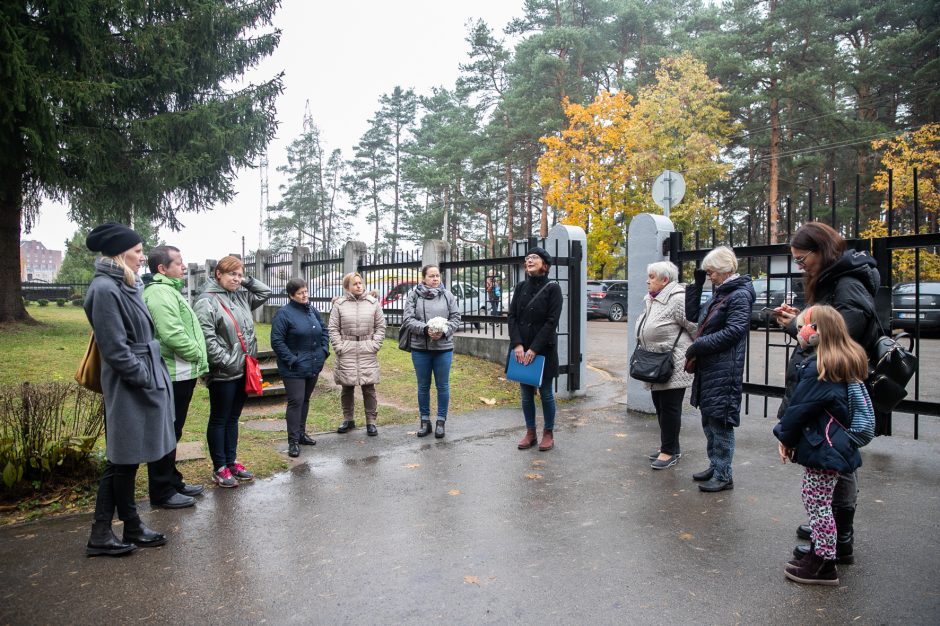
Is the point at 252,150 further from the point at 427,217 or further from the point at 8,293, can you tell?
the point at 427,217

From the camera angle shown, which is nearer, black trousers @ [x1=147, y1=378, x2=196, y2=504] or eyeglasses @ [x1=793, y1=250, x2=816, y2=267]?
eyeglasses @ [x1=793, y1=250, x2=816, y2=267]

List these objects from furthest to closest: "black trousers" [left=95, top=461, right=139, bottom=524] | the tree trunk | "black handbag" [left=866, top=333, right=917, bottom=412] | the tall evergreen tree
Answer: the tree trunk → the tall evergreen tree → "black trousers" [left=95, top=461, right=139, bottom=524] → "black handbag" [left=866, top=333, right=917, bottom=412]

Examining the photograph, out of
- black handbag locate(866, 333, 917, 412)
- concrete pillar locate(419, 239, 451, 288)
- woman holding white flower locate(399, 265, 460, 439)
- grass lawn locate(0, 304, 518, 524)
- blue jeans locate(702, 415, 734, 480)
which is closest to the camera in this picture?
black handbag locate(866, 333, 917, 412)

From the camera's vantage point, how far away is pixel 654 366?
5.32 meters

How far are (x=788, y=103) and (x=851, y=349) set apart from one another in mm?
30369

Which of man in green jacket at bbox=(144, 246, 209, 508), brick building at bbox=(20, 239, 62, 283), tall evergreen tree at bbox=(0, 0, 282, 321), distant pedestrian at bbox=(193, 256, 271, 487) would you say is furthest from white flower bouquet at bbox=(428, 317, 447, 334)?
brick building at bbox=(20, 239, 62, 283)

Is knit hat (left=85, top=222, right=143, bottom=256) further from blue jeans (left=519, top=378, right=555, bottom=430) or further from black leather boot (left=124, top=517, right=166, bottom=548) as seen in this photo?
blue jeans (left=519, top=378, right=555, bottom=430)

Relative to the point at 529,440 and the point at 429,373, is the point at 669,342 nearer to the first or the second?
the point at 529,440

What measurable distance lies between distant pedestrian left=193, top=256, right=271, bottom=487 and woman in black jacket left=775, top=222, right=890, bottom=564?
3.91m

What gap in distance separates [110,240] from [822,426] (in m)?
4.10

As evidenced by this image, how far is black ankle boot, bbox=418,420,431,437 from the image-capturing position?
21.9 ft

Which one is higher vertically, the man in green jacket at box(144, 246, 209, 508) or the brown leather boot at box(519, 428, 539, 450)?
the man in green jacket at box(144, 246, 209, 508)

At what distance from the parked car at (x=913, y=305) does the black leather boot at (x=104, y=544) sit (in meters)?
15.8

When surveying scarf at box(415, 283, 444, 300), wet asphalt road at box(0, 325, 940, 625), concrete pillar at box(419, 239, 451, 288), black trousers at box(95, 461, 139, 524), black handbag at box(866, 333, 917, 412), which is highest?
concrete pillar at box(419, 239, 451, 288)
